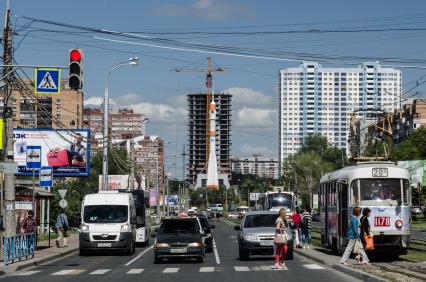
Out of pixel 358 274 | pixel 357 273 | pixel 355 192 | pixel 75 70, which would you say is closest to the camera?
pixel 358 274

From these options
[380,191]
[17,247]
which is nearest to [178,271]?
[17,247]

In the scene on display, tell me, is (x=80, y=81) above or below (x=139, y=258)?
above

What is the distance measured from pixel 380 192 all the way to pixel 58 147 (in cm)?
4564

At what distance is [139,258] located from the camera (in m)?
36.3

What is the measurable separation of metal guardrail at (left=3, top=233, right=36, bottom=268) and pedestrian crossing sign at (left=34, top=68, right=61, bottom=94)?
5.05 metres

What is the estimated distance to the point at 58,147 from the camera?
73.0 metres

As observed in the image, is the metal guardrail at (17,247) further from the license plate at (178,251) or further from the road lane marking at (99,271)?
the license plate at (178,251)

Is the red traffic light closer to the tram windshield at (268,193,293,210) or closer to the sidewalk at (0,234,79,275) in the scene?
the sidewalk at (0,234,79,275)

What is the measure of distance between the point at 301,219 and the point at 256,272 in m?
13.9

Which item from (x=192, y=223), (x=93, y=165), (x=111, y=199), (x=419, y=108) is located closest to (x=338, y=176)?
(x=192, y=223)

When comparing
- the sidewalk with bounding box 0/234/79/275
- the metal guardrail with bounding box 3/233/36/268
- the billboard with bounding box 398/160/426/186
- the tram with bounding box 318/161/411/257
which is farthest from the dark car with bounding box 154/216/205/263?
the billboard with bounding box 398/160/426/186

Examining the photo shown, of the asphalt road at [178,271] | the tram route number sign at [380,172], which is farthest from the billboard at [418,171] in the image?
the tram route number sign at [380,172]

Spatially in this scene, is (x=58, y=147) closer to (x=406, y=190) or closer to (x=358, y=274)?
(x=406, y=190)

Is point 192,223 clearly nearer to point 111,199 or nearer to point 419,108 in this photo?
point 111,199
